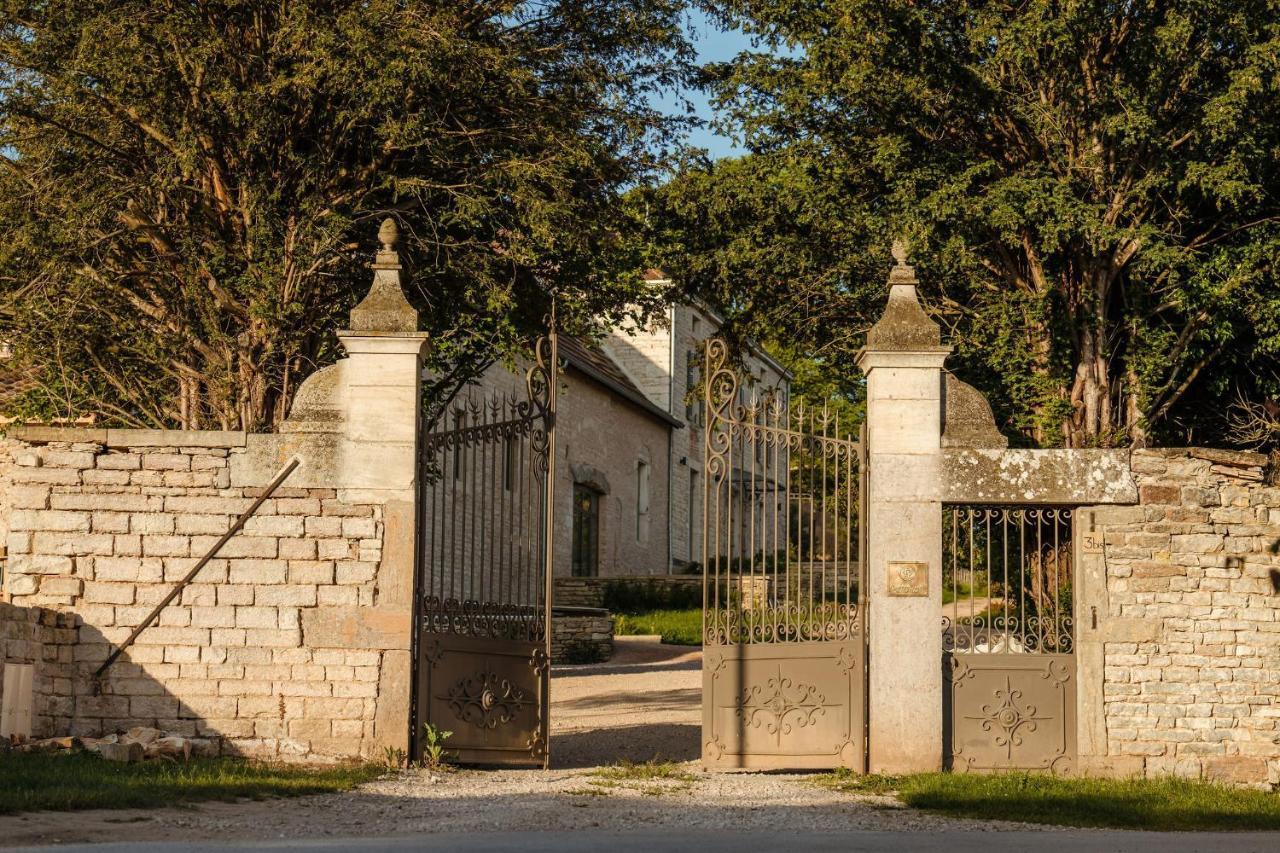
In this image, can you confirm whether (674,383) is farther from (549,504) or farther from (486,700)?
(486,700)

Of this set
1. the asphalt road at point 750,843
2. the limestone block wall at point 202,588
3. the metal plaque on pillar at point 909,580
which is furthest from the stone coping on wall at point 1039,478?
the limestone block wall at point 202,588

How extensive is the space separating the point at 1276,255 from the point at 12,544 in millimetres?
12205

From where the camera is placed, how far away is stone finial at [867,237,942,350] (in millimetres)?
11047

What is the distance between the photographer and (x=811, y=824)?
866 centimetres

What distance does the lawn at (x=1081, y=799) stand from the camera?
30.2 ft

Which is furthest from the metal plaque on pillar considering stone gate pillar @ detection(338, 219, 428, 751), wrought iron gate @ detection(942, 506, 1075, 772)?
stone gate pillar @ detection(338, 219, 428, 751)

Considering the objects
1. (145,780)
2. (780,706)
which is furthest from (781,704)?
(145,780)

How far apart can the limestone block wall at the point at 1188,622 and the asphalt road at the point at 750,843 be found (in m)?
2.14

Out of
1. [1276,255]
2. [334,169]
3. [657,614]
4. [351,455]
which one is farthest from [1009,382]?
[657,614]

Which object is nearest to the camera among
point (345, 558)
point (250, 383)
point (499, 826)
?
point (499, 826)

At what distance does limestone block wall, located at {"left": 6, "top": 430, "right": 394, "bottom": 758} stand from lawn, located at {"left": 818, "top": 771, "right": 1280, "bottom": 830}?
3.40 metres

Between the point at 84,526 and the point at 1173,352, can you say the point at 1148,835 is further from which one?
the point at 1173,352

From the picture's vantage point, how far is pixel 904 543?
35.9 ft

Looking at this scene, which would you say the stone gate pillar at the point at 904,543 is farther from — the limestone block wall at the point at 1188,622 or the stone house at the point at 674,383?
the stone house at the point at 674,383
